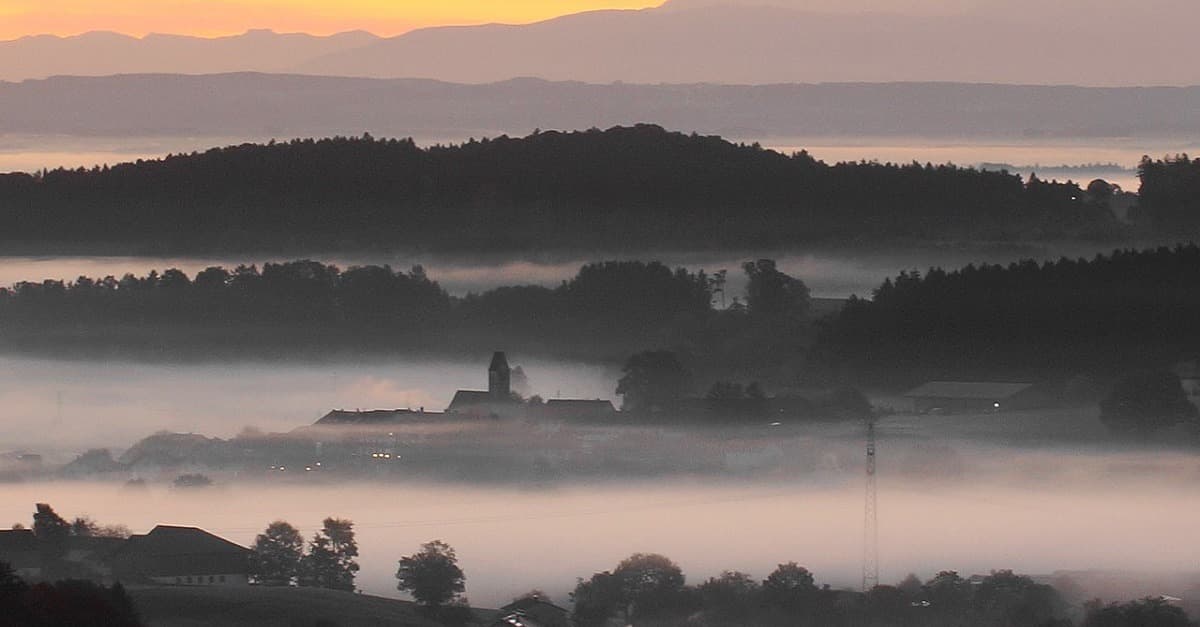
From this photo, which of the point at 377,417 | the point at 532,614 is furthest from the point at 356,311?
the point at 532,614

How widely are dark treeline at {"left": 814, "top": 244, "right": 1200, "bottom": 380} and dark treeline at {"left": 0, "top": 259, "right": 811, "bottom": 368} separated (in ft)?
33.1

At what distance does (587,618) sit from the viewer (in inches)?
3578


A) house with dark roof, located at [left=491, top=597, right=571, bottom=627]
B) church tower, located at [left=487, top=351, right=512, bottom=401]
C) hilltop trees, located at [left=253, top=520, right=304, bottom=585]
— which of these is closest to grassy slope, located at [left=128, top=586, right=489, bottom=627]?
house with dark roof, located at [left=491, top=597, right=571, bottom=627]

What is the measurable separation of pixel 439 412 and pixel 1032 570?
5464 centimetres

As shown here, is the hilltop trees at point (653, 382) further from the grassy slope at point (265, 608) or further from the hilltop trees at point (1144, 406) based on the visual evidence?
the grassy slope at point (265, 608)

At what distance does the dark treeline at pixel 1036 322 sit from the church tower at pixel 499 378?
48.6 ft

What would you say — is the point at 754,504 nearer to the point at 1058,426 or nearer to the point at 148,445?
the point at 1058,426

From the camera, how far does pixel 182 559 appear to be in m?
102

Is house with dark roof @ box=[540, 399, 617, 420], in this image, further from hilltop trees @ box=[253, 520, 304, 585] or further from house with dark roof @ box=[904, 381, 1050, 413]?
hilltop trees @ box=[253, 520, 304, 585]

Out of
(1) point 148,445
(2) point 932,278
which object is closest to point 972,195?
(2) point 932,278

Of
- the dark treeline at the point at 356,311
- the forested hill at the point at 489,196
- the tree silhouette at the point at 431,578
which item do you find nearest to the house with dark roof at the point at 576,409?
the dark treeline at the point at 356,311

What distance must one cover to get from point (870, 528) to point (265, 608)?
40.4m

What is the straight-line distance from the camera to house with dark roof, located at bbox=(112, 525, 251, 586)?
9719 cm

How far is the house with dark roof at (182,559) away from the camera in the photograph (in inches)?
3826
